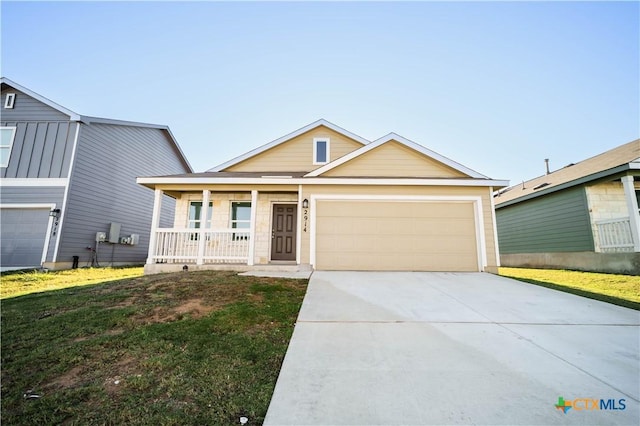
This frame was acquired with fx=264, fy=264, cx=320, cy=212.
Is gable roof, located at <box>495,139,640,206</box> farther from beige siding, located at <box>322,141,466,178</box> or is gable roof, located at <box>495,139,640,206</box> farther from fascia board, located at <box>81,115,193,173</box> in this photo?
fascia board, located at <box>81,115,193,173</box>

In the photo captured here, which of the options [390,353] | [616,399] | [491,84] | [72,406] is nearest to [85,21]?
[72,406]

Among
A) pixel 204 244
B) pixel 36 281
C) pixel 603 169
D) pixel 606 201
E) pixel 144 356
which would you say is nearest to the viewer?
pixel 144 356

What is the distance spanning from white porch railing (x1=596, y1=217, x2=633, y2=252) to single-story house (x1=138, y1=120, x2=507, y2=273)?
412 centimetres

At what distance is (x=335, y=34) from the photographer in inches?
421

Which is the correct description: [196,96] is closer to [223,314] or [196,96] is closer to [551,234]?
[223,314]

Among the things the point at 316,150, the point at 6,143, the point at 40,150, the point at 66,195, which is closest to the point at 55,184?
the point at 66,195

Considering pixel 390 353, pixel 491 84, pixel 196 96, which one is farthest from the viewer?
pixel 196 96

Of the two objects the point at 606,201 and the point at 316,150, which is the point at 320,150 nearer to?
the point at 316,150

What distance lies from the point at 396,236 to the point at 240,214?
571 cm

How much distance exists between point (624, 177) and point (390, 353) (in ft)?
35.7

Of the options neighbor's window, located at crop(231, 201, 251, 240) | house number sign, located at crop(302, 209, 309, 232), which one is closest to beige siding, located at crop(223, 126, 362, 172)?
neighbor's window, located at crop(231, 201, 251, 240)

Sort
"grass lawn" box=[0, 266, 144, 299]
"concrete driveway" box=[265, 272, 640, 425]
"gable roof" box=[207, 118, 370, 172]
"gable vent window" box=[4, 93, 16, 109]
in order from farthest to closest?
"gable roof" box=[207, 118, 370, 172]
"gable vent window" box=[4, 93, 16, 109]
"grass lawn" box=[0, 266, 144, 299]
"concrete driveway" box=[265, 272, 640, 425]

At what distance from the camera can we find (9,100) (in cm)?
1067

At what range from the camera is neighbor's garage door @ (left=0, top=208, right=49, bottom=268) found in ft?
31.6
